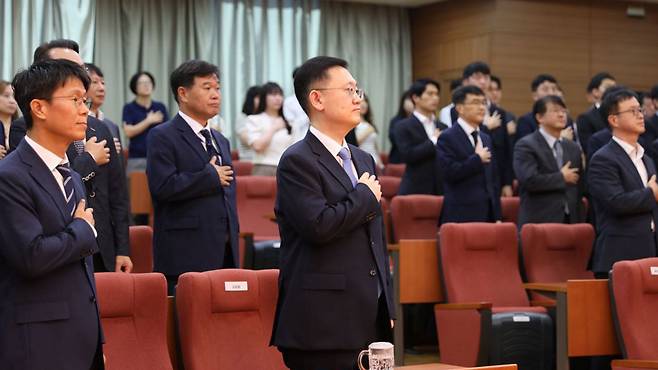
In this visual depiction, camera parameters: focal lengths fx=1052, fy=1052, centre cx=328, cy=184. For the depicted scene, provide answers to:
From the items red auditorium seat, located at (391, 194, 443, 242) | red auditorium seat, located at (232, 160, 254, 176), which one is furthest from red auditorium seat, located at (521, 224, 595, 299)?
red auditorium seat, located at (232, 160, 254, 176)

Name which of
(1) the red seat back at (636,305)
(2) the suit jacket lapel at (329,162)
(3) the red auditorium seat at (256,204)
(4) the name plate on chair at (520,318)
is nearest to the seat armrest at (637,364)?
(1) the red seat back at (636,305)

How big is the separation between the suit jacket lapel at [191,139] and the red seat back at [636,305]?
1.90 meters

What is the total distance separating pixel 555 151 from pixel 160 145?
2954 mm

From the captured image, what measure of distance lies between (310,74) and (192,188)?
A: 4.30ft

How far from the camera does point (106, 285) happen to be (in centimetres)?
378

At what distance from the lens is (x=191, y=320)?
3953 mm

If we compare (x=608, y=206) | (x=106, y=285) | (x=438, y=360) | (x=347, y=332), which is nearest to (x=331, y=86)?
(x=347, y=332)

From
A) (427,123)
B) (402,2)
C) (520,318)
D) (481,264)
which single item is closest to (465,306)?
(520,318)

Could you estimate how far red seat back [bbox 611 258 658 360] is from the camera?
464 cm

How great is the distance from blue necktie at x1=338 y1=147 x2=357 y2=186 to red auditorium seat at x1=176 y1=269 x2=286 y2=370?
3.13ft

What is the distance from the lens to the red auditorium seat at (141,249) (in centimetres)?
499

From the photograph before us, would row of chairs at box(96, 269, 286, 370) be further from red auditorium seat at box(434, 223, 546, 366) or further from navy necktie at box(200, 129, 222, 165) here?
red auditorium seat at box(434, 223, 546, 366)

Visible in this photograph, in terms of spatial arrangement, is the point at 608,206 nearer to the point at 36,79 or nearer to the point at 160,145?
the point at 160,145

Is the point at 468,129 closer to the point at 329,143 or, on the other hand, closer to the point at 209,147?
the point at 209,147
